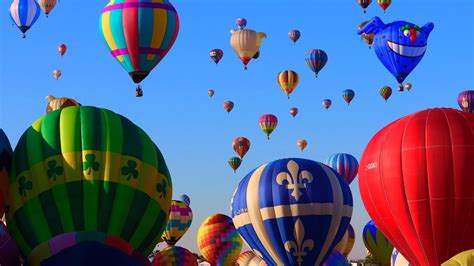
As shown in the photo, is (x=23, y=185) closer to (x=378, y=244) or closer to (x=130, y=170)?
(x=130, y=170)

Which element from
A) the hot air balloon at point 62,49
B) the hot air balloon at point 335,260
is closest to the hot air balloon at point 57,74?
the hot air balloon at point 62,49

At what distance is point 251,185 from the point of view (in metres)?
28.8

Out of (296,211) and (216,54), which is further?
(216,54)

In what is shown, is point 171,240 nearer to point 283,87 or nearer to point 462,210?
point 283,87

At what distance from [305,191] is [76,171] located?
30.2 ft

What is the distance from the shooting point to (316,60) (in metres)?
50.8

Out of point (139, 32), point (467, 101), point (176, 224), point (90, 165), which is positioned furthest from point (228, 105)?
point (90, 165)

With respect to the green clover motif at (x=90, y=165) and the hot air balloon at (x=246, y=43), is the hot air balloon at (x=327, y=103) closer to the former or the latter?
the hot air balloon at (x=246, y=43)

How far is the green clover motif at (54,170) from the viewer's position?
19.8m

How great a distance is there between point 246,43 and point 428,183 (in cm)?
2546

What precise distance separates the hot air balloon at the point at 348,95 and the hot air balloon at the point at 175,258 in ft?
77.3

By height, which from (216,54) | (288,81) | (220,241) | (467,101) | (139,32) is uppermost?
(139,32)

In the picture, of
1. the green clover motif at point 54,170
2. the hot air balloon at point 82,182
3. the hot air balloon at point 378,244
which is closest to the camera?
the hot air balloon at point 82,182

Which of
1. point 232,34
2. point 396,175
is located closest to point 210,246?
point 232,34
